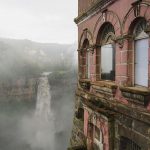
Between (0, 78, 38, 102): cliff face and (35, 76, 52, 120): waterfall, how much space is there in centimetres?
175

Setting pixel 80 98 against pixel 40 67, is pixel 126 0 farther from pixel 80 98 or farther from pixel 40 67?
pixel 40 67

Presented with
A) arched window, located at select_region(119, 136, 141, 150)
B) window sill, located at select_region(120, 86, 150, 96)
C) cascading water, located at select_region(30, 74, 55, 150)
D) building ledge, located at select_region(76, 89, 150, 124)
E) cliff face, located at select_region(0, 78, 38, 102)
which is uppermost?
window sill, located at select_region(120, 86, 150, 96)

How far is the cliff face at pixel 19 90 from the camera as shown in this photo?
3775 cm

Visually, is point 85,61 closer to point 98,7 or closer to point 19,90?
point 98,7

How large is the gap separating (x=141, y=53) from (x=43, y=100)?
36565 mm

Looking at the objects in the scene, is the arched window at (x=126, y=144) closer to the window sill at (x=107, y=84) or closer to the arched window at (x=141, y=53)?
the window sill at (x=107, y=84)

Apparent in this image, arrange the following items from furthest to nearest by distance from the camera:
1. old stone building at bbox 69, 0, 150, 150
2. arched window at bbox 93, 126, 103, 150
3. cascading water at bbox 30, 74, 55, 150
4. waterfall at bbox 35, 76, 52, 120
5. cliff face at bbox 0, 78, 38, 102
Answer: waterfall at bbox 35, 76, 52, 120 < cliff face at bbox 0, 78, 38, 102 < cascading water at bbox 30, 74, 55, 150 < arched window at bbox 93, 126, 103, 150 < old stone building at bbox 69, 0, 150, 150

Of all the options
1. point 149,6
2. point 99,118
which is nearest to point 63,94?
point 99,118

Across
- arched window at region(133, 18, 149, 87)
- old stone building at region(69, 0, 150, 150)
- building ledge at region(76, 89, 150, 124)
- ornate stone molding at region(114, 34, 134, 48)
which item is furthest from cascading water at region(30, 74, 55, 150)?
arched window at region(133, 18, 149, 87)

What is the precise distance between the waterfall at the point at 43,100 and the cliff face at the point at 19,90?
1748 millimetres

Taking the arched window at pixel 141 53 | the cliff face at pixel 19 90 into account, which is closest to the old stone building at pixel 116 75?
the arched window at pixel 141 53

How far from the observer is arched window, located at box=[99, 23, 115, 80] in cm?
779

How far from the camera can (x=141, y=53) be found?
6.27 meters

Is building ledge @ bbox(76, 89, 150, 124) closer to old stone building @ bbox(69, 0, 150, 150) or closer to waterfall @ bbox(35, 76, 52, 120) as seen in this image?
old stone building @ bbox(69, 0, 150, 150)
